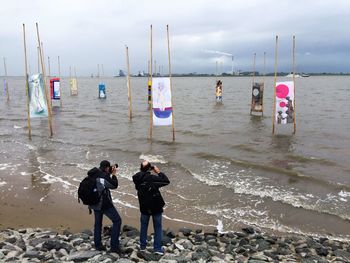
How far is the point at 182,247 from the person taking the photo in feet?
24.0

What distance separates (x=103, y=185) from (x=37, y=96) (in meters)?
13.3

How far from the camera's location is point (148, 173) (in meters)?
6.61

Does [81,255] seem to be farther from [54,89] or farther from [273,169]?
[54,89]

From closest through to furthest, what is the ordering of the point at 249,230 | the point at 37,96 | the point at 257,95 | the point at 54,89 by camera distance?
the point at 249,230
the point at 37,96
the point at 257,95
the point at 54,89

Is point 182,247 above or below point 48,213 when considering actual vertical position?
above

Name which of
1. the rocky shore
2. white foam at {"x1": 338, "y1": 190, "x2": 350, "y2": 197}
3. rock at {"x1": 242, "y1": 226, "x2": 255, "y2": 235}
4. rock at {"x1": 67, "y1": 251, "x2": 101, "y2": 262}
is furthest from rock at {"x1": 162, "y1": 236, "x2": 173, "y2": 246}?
white foam at {"x1": 338, "y1": 190, "x2": 350, "y2": 197}

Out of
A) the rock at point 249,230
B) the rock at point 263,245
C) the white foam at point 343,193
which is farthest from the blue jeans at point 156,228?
the white foam at point 343,193

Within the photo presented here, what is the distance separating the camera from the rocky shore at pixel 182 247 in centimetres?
670

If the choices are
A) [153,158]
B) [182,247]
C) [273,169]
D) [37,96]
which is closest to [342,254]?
[182,247]

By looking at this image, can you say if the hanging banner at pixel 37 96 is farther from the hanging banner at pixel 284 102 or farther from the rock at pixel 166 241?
the rock at pixel 166 241

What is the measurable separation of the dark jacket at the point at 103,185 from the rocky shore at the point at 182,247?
0.89 metres

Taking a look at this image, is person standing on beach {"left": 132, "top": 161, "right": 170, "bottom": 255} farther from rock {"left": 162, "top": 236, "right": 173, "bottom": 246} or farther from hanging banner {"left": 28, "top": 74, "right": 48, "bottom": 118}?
hanging banner {"left": 28, "top": 74, "right": 48, "bottom": 118}

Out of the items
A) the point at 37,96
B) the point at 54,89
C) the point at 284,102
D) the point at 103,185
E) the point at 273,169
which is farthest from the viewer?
the point at 54,89

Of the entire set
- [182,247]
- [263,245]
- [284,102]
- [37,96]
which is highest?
[37,96]
